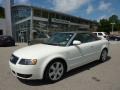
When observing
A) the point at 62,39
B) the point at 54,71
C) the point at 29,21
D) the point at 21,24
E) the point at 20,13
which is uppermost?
the point at 20,13

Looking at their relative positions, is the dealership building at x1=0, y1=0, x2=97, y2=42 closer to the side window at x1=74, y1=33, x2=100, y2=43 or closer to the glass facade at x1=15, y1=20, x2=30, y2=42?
the glass facade at x1=15, y1=20, x2=30, y2=42

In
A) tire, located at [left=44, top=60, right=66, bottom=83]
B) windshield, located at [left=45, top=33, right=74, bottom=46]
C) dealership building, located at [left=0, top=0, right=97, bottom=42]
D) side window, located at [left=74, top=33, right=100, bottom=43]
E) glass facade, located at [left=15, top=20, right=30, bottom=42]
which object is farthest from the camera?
glass facade, located at [left=15, top=20, right=30, bottom=42]

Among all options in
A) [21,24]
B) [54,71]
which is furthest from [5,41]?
[54,71]

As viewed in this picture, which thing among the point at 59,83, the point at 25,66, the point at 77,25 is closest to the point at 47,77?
the point at 59,83

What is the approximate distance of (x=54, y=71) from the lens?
15.6 ft

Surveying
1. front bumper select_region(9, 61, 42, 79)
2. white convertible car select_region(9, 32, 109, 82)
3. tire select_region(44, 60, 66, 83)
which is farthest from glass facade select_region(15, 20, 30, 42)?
A: front bumper select_region(9, 61, 42, 79)

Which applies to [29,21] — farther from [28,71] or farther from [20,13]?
[28,71]

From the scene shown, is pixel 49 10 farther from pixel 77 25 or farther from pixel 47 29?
pixel 77 25

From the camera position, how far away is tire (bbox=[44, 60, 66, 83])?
457 cm

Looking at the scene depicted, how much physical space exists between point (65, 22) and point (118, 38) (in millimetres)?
11736

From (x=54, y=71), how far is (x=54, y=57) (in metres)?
0.45

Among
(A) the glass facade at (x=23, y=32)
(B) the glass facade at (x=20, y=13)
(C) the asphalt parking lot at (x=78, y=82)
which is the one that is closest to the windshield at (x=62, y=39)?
(C) the asphalt parking lot at (x=78, y=82)

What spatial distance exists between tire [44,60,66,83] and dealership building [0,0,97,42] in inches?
878

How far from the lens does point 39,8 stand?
93.3 ft
